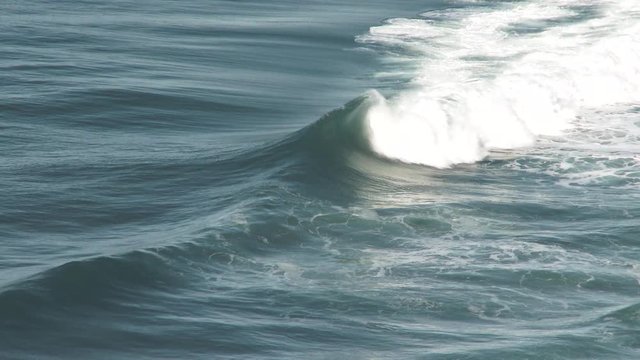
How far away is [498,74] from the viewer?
145 ft

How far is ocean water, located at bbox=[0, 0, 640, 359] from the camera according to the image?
73.4 ft

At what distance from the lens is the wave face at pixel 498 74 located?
1422 inches

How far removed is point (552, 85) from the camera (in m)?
43.4

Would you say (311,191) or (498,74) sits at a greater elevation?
(498,74)

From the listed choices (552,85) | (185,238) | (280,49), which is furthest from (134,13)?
(185,238)

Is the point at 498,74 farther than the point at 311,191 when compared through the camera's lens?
Yes

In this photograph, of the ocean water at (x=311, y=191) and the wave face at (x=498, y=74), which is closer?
the ocean water at (x=311, y=191)

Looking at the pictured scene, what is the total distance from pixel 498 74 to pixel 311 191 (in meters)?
15.4

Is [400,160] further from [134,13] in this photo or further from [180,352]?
[134,13]

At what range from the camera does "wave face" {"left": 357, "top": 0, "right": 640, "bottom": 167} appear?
36.1 metres

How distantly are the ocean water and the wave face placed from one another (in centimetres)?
13

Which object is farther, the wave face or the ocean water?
the wave face

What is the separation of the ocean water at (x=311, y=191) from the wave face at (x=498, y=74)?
13 cm

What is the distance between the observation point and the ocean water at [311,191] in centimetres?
2236
